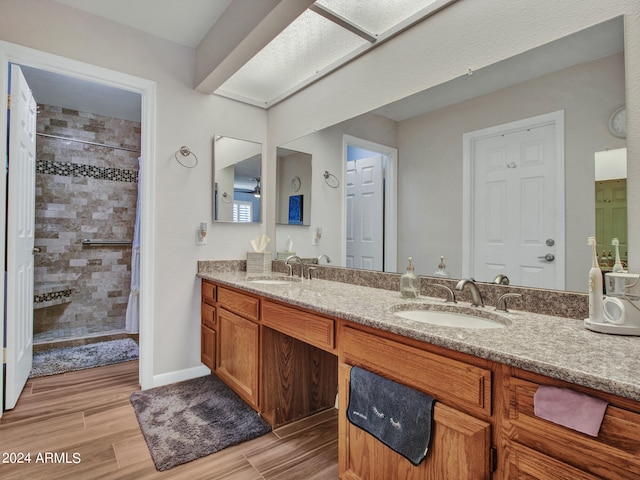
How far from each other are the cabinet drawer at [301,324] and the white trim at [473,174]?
0.70 metres

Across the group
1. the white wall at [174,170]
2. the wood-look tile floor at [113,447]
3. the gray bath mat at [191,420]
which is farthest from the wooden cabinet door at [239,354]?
the white wall at [174,170]

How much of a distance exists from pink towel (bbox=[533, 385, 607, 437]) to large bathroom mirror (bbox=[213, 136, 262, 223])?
2.47m

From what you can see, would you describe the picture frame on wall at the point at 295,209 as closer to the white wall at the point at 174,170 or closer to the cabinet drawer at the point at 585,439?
the white wall at the point at 174,170

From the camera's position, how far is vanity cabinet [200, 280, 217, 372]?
253cm

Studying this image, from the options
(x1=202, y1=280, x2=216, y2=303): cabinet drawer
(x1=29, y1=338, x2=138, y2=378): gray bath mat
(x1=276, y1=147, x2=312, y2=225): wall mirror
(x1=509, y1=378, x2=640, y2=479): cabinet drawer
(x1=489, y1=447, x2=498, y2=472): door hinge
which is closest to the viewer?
(x1=509, y1=378, x2=640, y2=479): cabinet drawer

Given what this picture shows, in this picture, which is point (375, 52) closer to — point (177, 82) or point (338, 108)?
point (338, 108)

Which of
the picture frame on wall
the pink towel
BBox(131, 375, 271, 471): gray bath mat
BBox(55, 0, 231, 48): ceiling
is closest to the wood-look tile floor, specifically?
BBox(131, 375, 271, 471): gray bath mat

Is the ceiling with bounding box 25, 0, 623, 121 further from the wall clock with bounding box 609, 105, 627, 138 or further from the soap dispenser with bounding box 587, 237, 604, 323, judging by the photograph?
the soap dispenser with bounding box 587, 237, 604, 323

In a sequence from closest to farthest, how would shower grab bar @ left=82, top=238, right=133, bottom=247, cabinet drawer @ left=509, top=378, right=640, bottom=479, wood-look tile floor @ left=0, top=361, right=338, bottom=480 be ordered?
1. cabinet drawer @ left=509, top=378, right=640, bottom=479
2. wood-look tile floor @ left=0, top=361, right=338, bottom=480
3. shower grab bar @ left=82, top=238, right=133, bottom=247

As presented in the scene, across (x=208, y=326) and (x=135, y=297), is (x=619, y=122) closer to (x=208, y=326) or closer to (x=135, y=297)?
(x=208, y=326)

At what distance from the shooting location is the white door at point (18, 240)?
212 centimetres

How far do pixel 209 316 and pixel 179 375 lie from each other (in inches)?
20.5

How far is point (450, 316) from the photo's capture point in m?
1.44

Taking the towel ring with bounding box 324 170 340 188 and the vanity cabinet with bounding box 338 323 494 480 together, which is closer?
the vanity cabinet with bounding box 338 323 494 480
